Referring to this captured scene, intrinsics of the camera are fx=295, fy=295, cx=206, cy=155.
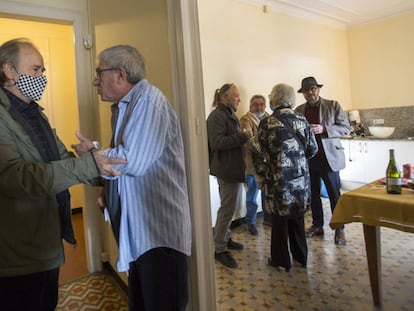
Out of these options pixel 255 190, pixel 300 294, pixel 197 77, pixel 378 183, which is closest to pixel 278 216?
pixel 300 294

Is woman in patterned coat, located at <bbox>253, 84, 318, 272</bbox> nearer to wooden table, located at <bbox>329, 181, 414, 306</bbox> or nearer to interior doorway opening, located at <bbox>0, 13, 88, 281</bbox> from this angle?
A: wooden table, located at <bbox>329, 181, 414, 306</bbox>

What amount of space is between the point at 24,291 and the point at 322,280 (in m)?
1.79

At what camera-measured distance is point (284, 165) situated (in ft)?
6.43

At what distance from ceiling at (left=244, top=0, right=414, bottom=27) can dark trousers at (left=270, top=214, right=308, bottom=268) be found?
2.57 m

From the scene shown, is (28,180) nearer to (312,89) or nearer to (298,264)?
(298,264)

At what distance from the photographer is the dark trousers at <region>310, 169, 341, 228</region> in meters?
2.54

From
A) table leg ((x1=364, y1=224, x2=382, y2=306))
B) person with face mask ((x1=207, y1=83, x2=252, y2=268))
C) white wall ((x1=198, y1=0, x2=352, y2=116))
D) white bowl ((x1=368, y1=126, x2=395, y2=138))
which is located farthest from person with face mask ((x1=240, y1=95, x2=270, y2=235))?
white bowl ((x1=368, y1=126, x2=395, y2=138))

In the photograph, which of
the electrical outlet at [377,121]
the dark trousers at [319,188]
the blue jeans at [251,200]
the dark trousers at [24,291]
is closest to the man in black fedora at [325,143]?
the dark trousers at [319,188]

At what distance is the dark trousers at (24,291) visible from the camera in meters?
1.01

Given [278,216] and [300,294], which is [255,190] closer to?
[278,216]

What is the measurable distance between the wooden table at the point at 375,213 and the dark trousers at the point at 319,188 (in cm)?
86

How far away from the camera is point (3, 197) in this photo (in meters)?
1.00

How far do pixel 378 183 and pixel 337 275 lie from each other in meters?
0.80

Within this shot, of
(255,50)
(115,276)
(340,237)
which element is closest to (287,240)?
(340,237)
